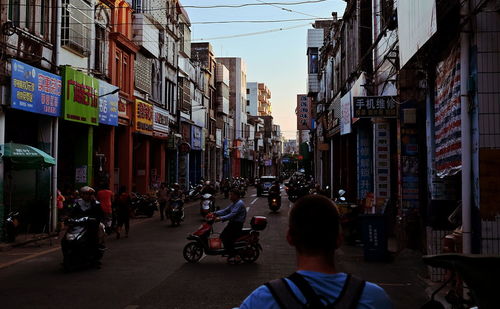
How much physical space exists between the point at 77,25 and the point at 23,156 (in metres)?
7.09

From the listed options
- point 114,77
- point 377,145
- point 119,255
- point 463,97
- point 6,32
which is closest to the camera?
point 463,97

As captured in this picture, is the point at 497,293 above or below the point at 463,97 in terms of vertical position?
below

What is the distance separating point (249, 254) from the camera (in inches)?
444

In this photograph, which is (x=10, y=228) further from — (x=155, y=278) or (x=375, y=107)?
(x=375, y=107)

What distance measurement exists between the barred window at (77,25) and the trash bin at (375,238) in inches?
502

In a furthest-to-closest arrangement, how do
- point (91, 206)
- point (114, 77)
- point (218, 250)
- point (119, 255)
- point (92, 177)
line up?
point (114, 77)
point (92, 177)
point (119, 255)
point (218, 250)
point (91, 206)

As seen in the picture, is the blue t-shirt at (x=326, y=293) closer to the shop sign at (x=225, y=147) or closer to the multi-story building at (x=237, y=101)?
the shop sign at (x=225, y=147)

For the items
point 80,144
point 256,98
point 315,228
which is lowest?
point 315,228

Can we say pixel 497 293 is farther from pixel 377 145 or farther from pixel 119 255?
pixel 377 145

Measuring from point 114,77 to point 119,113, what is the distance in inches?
68.0

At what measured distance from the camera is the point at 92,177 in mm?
22078

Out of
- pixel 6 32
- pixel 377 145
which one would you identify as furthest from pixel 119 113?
pixel 377 145

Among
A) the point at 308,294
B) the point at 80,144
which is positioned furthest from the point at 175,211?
the point at 308,294

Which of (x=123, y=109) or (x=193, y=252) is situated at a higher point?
(x=123, y=109)
